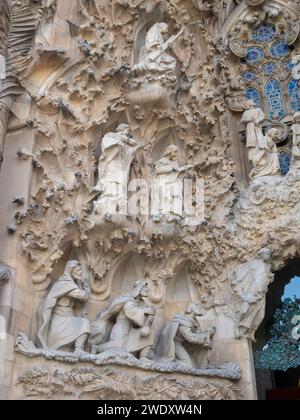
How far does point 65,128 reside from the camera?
756 centimetres

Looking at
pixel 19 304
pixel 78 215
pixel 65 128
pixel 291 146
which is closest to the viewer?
pixel 19 304

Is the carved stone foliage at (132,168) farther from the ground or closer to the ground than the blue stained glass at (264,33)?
closer to the ground

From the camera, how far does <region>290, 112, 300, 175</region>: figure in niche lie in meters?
8.40

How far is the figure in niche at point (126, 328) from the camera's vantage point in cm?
680

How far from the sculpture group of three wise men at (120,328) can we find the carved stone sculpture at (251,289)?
1.89 ft

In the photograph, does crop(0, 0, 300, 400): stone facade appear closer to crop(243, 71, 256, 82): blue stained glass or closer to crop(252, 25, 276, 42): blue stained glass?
crop(243, 71, 256, 82): blue stained glass

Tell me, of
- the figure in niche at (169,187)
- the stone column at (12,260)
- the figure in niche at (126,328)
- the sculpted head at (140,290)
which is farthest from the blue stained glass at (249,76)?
the figure in niche at (126,328)

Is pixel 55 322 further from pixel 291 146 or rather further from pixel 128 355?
pixel 291 146

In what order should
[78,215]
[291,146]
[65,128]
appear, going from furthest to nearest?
1. [291,146]
2. [65,128]
3. [78,215]

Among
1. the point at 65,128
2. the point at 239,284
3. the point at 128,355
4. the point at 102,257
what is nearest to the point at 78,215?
the point at 102,257

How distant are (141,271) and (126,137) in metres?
1.95

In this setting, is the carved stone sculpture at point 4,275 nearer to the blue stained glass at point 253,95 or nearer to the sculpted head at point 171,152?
the sculpted head at point 171,152

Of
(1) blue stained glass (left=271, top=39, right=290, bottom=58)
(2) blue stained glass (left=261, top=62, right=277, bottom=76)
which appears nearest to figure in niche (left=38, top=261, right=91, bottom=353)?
(2) blue stained glass (left=261, top=62, right=277, bottom=76)

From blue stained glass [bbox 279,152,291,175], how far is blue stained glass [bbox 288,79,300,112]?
1009 millimetres
